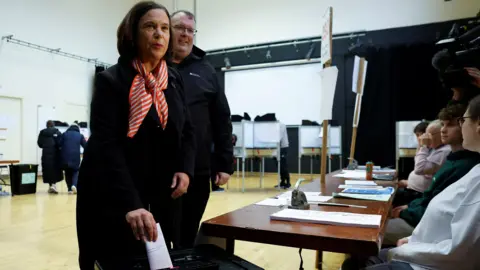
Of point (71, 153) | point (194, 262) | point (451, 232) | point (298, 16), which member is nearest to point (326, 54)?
point (451, 232)

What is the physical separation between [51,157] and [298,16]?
6.51 metres

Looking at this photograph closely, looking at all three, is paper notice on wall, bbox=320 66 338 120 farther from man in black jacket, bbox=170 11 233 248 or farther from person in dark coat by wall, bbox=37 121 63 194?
person in dark coat by wall, bbox=37 121 63 194

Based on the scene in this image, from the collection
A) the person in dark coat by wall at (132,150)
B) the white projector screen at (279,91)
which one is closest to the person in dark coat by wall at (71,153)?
the white projector screen at (279,91)

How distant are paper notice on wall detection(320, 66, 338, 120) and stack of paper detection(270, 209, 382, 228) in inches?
35.9

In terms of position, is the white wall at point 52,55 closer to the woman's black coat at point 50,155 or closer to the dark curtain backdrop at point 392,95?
the woman's black coat at point 50,155

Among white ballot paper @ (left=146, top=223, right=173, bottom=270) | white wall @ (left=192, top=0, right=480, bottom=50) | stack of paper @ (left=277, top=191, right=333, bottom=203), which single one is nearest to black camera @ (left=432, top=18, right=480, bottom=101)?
stack of paper @ (left=277, top=191, right=333, bottom=203)

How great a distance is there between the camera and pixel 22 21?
29.0 feet

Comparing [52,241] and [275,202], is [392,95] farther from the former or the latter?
[275,202]

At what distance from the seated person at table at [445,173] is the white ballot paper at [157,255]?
49.0 inches

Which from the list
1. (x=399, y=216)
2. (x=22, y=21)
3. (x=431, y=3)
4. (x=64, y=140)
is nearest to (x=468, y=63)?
(x=399, y=216)

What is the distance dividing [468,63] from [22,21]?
31.3 ft

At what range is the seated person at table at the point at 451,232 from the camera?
952 mm

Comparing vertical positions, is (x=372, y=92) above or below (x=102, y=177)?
above

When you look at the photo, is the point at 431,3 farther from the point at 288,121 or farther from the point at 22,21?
the point at 22,21
